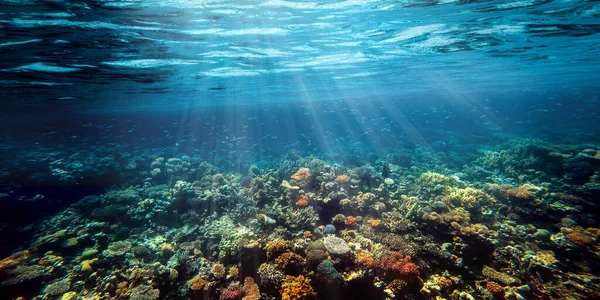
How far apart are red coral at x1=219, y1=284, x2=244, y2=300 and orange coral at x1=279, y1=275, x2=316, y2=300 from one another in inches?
45.1

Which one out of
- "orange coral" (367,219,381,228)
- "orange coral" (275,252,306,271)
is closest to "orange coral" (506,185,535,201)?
"orange coral" (367,219,381,228)

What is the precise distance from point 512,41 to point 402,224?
1705cm

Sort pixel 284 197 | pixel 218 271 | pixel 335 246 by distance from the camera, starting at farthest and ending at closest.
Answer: pixel 284 197 → pixel 335 246 → pixel 218 271

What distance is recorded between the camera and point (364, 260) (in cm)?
691

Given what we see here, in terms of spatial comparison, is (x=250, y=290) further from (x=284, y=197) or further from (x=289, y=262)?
(x=284, y=197)

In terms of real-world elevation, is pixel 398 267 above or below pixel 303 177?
above

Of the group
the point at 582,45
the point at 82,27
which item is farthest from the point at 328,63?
the point at 582,45

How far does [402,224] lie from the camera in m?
8.71

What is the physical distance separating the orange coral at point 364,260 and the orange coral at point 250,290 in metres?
2.95

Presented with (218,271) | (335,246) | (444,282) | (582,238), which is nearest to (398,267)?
(444,282)

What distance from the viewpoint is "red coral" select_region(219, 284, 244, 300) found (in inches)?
248

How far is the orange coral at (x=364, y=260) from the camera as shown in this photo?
6837 millimetres

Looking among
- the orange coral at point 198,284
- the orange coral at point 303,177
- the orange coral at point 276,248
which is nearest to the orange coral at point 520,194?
the orange coral at point 303,177

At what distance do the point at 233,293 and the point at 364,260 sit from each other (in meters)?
3.77
